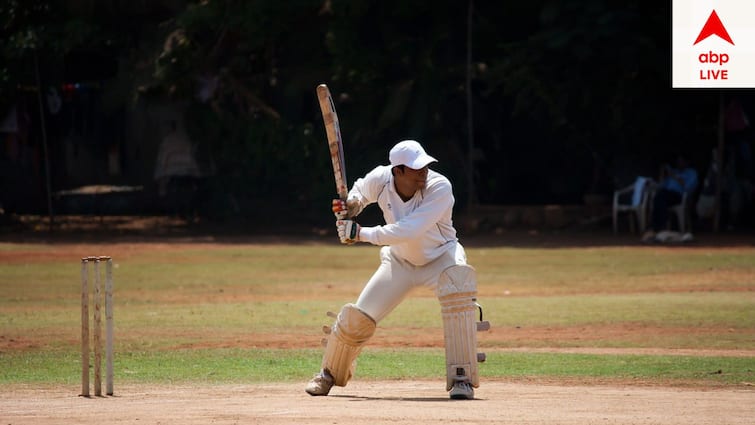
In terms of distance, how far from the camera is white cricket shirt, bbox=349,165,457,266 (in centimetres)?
891

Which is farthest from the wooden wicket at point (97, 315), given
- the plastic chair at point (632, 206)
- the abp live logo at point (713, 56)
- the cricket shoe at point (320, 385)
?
the plastic chair at point (632, 206)

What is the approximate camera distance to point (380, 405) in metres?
8.54

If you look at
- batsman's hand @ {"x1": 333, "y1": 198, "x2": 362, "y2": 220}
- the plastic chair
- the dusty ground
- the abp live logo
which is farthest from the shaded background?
batsman's hand @ {"x1": 333, "y1": 198, "x2": 362, "y2": 220}

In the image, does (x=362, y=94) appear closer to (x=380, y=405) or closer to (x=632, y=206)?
(x=632, y=206)

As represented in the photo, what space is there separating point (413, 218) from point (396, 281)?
0.52 metres

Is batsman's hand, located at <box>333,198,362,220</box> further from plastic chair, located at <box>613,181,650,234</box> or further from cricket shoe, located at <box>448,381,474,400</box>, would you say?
plastic chair, located at <box>613,181,650,234</box>

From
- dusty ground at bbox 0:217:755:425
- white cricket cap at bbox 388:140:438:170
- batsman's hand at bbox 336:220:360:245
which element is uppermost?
white cricket cap at bbox 388:140:438:170

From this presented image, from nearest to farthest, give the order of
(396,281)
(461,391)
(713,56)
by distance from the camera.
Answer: (461,391) < (396,281) < (713,56)

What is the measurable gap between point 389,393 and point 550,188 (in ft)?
67.9

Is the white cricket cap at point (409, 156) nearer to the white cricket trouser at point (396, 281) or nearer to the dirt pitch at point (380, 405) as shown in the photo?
the white cricket trouser at point (396, 281)

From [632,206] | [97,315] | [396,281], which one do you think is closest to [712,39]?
[632,206]

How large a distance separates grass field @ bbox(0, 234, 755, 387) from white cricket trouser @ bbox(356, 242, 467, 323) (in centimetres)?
186

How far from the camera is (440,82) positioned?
2691 cm

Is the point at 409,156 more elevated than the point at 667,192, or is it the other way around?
the point at 409,156
